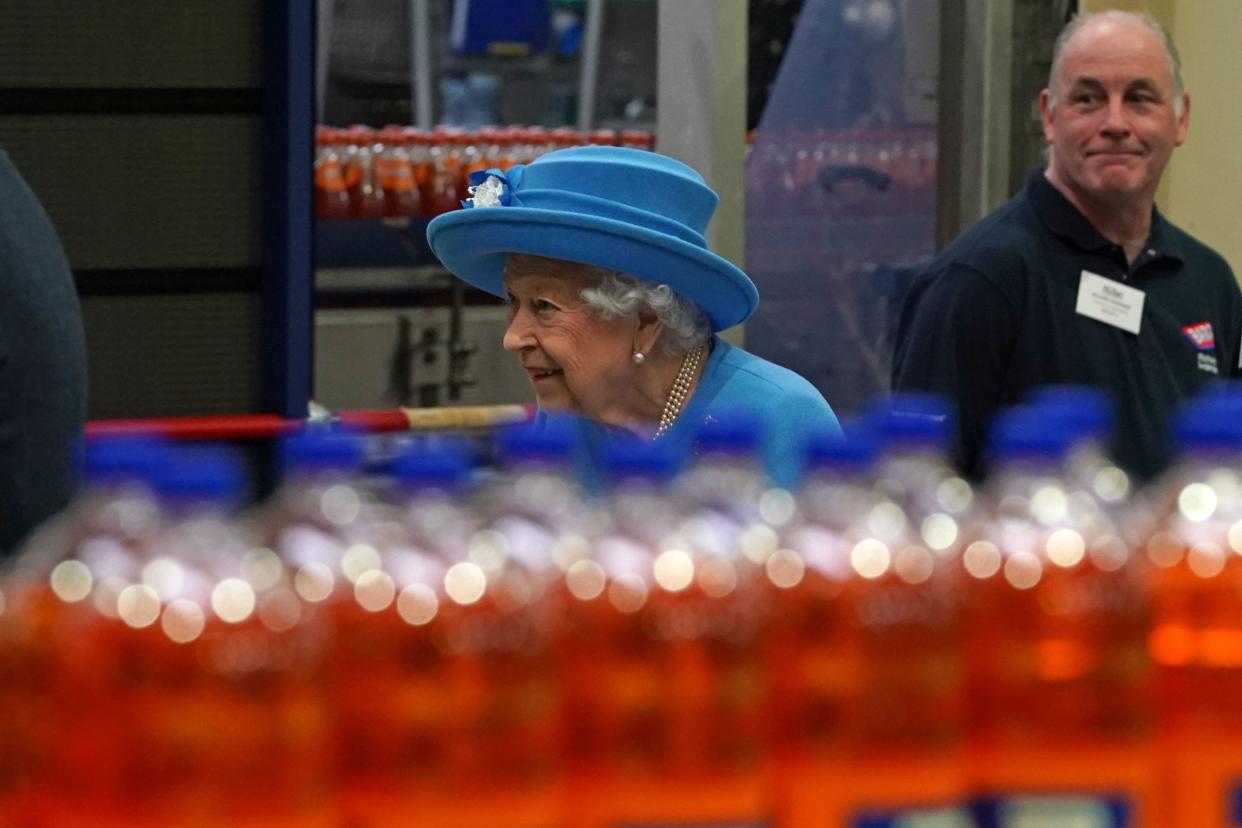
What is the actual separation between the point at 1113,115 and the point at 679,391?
1.03 metres

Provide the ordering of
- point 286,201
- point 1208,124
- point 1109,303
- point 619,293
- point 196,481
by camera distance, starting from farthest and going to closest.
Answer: point 1208,124, point 286,201, point 1109,303, point 619,293, point 196,481

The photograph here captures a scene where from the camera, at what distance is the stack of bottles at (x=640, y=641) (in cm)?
121

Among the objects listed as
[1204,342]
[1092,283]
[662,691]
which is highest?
[662,691]

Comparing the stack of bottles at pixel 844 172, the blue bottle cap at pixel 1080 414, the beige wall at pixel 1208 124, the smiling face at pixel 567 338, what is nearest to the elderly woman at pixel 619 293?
the smiling face at pixel 567 338

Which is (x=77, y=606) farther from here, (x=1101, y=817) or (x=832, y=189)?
(x=832, y=189)

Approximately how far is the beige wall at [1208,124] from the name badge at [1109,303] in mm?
2242

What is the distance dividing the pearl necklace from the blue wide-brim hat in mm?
117

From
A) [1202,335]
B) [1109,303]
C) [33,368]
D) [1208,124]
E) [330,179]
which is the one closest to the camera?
[33,368]

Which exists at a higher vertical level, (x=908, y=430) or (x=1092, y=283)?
(x=908, y=430)

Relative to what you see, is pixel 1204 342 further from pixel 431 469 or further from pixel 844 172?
pixel 844 172

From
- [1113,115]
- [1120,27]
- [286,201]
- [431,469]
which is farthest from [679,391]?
[286,201]

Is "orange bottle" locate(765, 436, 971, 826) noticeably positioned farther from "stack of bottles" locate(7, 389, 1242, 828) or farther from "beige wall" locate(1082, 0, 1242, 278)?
"beige wall" locate(1082, 0, 1242, 278)

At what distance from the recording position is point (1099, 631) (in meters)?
1.36

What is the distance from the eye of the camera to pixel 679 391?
9.82ft
